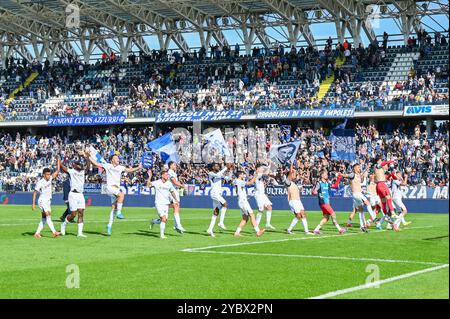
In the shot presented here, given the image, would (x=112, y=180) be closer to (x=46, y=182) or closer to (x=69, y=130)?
(x=46, y=182)

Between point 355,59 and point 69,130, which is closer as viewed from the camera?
point 355,59

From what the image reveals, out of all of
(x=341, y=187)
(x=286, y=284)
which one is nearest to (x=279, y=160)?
(x=341, y=187)

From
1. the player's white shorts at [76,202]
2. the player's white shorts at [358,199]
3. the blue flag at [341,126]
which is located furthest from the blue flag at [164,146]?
the player's white shorts at [76,202]

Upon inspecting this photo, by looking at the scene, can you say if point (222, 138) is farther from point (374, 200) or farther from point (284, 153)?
point (374, 200)

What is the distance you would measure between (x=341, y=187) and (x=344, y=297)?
36.8m

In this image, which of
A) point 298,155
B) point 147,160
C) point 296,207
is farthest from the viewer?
point 147,160

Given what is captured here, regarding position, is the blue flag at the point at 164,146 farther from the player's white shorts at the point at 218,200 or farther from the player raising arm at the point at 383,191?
the player's white shorts at the point at 218,200

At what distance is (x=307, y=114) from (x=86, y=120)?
18.3 m

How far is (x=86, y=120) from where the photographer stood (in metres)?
63.2

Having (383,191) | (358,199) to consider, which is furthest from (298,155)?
(358,199)

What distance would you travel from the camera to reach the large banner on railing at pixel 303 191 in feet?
149

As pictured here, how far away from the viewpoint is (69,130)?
66250 millimetres

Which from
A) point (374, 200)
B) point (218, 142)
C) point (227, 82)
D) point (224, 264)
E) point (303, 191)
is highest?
point (227, 82)

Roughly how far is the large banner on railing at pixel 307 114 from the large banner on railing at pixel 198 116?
191 cm
